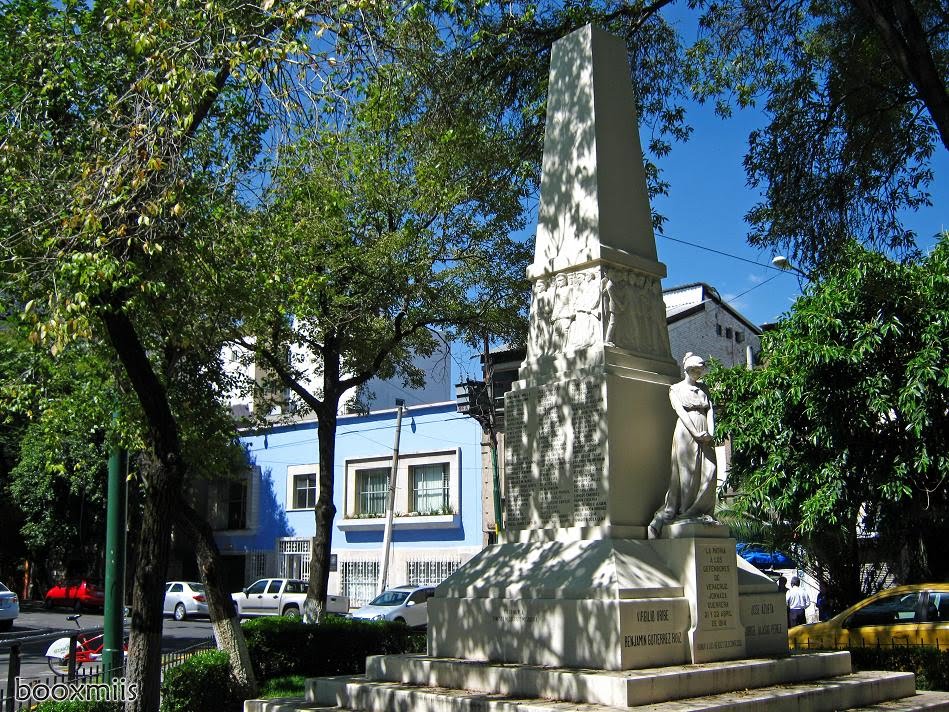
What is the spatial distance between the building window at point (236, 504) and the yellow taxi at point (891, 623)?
29.1 m

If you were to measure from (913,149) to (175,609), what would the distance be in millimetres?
28566

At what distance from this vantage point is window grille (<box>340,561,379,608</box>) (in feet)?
113

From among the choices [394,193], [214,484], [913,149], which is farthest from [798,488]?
[214,484]

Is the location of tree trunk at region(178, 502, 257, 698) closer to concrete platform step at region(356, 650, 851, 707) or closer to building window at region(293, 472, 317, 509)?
concrete platform step at region(356, 650, 851, 707)

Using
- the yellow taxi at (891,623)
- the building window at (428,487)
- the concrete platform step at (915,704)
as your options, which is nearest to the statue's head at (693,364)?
the concrete platform step at (915,704)

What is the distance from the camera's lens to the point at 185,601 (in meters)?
33.5

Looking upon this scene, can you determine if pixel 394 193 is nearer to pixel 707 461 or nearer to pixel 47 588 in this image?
pixel 707 461

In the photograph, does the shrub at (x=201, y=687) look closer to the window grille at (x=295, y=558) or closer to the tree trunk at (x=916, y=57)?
the tree trunk at (x=916, y=57)

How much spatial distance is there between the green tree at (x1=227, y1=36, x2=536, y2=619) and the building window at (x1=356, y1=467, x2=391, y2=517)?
1617 centimetres

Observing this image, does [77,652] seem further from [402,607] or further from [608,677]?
[402,607]

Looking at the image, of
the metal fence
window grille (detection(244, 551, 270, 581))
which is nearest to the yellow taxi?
the metal fence

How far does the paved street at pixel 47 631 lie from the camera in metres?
19.2

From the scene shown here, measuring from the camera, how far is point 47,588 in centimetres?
4172

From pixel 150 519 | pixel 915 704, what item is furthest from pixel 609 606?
pixel 150 519
